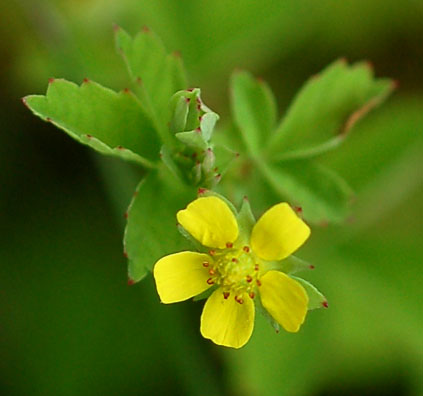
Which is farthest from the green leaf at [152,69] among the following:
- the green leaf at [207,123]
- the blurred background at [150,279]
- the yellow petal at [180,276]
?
Answer: the blurred background at [150,279]

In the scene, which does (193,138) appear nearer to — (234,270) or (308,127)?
(234,270)

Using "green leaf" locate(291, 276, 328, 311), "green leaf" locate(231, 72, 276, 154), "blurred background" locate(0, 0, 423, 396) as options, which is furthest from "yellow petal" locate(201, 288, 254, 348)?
"blurred background" locate(0, 0, 423, 396)

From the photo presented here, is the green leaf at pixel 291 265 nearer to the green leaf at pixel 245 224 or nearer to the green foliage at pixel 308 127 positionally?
the green leaf at pixel 245 224

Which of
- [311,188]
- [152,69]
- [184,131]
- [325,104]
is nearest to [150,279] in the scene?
[311,188]

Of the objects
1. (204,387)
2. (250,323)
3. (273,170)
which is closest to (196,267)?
(250,323)

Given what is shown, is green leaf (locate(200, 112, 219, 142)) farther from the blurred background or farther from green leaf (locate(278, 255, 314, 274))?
the blurred background

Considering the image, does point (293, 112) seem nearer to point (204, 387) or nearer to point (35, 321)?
point (204, 387)
